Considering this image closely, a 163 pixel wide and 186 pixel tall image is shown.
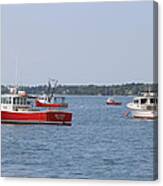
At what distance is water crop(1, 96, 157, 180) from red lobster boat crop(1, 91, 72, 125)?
0.05 meters

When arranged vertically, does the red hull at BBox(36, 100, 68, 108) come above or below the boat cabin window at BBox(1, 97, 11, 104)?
below

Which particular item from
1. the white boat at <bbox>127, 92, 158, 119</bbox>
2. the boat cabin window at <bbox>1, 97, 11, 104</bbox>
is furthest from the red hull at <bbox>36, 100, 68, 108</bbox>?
the white boat at <bbox>127, 92, 158, 119</bbox>

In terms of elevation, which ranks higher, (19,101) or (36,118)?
(19,101)

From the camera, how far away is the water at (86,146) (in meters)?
4.77

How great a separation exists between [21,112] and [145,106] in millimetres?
879

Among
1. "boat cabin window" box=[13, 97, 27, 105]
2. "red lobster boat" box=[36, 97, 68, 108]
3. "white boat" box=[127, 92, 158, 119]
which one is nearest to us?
"white boat" box=[127, 92, 158, 119]

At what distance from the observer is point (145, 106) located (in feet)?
15.7

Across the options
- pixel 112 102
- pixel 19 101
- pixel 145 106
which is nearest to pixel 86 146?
pixel 112 102

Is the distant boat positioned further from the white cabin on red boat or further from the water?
the white cabin on red boat

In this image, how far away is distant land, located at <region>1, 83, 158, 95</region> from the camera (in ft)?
15.6

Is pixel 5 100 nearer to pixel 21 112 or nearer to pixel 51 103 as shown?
pixel 21 112

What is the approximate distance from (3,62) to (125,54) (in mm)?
860

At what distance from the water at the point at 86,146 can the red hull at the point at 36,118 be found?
0.04m

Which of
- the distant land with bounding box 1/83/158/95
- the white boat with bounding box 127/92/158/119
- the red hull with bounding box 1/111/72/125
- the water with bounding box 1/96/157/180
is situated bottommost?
the water with bounding box 1/96/157/180
